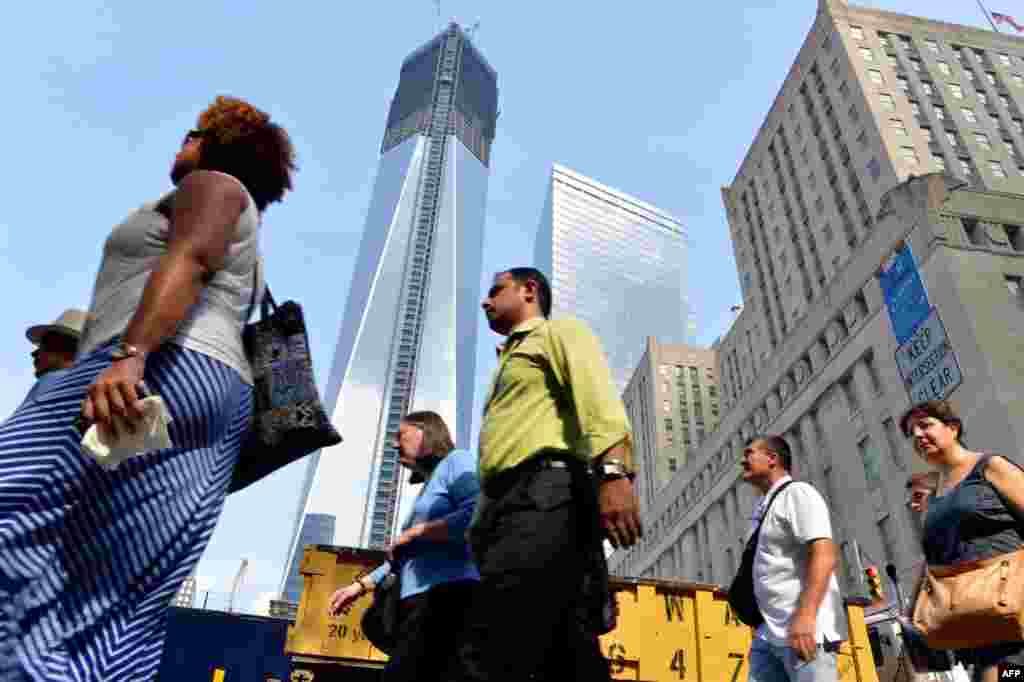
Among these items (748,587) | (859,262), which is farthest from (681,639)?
(859,262)

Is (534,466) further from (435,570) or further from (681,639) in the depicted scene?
(681,639)

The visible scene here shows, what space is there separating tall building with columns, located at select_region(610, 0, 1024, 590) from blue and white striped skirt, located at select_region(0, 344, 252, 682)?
1133 inches

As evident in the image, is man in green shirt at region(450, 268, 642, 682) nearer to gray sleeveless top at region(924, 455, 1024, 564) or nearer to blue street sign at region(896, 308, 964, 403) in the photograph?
gray sleeveless top at region(924, 455, 1024, 564)

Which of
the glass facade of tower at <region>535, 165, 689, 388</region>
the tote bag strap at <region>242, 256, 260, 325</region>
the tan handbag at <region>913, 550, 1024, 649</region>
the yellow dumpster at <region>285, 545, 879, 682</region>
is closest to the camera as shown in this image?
the tote bag strap at <region>242, 256, 260, 325</region>

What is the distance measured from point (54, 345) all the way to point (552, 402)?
8.09 feet

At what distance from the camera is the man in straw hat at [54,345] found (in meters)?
3.29

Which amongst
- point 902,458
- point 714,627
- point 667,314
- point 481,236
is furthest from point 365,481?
point 714,627

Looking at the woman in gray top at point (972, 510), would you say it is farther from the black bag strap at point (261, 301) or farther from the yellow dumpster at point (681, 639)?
the yellow dumpster at point (681, 639)

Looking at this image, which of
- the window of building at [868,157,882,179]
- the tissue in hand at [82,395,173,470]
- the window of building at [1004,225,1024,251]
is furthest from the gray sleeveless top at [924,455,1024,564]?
the window of building at [868,157,882,179]

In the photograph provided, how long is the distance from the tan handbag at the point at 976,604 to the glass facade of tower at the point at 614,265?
5077 inches

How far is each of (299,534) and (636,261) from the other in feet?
291

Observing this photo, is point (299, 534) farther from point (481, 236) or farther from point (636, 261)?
point (636, 261)

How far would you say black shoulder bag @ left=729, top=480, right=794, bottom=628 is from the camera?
11.3 feet

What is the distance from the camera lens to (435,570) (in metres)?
3.38
